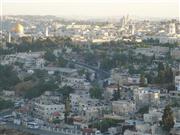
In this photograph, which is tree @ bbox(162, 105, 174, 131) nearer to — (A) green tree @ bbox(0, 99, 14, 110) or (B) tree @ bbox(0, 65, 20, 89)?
(A) green tree @ bbox(0, 99, 14, 110)

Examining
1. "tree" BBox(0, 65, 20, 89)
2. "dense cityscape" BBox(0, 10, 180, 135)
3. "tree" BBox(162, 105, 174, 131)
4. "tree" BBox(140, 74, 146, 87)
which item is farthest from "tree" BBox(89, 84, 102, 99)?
"tree" BBox(162, 105, 174, 131)

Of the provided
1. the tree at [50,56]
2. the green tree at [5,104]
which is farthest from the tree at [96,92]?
the tree at [50,56]

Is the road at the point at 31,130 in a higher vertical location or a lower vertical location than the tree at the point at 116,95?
lower

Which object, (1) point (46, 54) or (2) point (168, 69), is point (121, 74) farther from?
(1) point (46, 54)

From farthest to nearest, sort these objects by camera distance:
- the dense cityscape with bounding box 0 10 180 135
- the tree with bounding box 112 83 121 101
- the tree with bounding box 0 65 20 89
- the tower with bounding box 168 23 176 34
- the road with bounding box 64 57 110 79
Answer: the tower with bounding box 168 23 176 34
the road with bounding box 64 57 110 79
the tree with bounding box 0 65 20 89
the tree with bounding box 112 83 121 101
the dense cityscape with bounding box 0 10 180 135

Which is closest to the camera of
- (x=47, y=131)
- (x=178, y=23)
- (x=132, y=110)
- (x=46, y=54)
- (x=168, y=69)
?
(x=47, y=131)

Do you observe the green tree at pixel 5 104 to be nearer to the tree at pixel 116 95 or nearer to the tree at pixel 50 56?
the tree at pixel 116 95

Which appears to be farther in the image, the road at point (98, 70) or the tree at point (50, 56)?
the tree at point (50, 56)

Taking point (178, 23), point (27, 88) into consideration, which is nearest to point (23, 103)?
point (27, 88)
